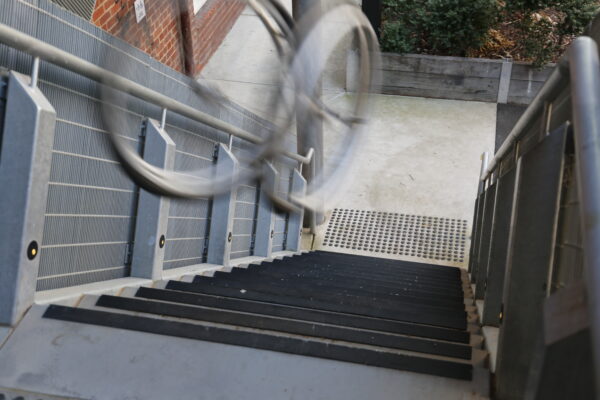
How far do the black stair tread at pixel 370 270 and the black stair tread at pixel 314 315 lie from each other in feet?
7.43

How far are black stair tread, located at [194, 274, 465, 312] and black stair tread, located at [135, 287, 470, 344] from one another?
0.65m

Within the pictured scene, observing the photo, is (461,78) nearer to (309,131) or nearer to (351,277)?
(309,131)

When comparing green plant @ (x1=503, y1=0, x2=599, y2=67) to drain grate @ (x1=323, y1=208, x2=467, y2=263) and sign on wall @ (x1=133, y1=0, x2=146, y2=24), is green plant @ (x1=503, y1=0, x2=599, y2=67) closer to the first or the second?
drain grate @ (x1=323, y1=208, x2=467, y2=263)

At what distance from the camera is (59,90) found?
296 cm

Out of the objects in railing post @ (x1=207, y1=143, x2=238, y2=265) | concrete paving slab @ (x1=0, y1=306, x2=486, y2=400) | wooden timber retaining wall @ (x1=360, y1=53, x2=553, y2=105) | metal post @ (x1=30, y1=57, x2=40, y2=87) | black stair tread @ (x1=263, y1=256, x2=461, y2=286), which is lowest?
concrete paving slab @ (x1=0, y1=306, x2=486, y2=400)

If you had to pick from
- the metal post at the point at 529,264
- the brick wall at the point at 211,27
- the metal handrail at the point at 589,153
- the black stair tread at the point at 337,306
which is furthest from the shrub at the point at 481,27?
the metal handrail at the point at 589,153

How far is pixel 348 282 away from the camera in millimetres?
4547

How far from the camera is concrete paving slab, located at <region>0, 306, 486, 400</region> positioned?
2.04 metres

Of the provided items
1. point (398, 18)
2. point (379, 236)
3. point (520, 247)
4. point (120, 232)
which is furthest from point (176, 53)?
point (520, 247)

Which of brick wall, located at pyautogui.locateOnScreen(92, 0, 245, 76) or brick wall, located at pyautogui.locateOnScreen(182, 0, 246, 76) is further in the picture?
brick wall, located at pyautogui.locateOnScreen(182, 0, 246, 76)

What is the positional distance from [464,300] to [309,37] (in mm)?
2025

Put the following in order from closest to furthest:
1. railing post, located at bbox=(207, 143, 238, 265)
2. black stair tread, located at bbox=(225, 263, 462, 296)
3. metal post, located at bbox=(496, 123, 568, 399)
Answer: metal post, located at bbox=(496, 123, 568, 399)
black stair tread, located at bbox=(225, 263, 462, 296)
railing post, located at bbox=(207, 143, 238, 265)

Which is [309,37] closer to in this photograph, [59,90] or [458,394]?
[59,90]

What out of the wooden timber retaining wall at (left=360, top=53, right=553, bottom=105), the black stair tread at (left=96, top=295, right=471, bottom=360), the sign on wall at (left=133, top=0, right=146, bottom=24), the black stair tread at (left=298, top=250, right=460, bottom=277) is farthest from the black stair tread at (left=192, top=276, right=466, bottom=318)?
the wooden timber retaining wall at (left=360, top=53, right=553, bottom=105)
